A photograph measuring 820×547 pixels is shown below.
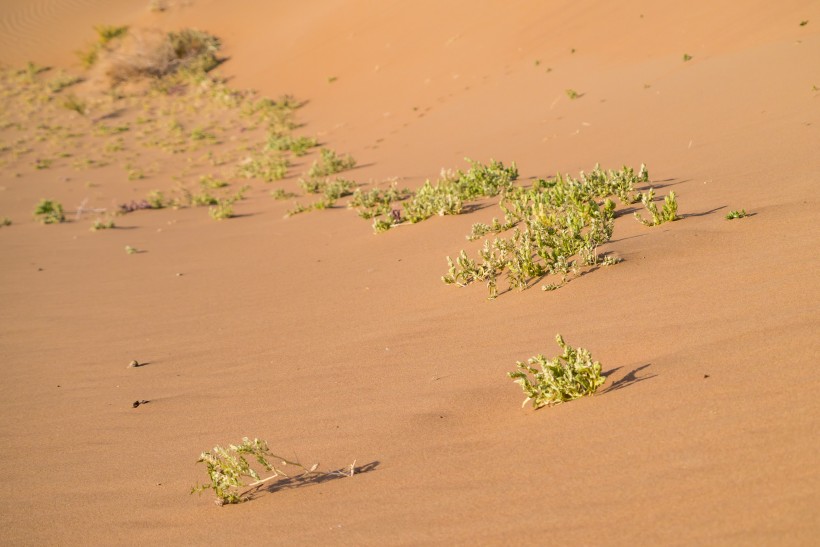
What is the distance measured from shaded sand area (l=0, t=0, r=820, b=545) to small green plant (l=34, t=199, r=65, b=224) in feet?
1.23

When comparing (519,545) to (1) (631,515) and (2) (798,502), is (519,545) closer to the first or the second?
(1) (631,515)

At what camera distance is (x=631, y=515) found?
2.33m

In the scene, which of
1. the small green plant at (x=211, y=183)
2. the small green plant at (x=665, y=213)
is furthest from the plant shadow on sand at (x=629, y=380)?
the small green plant at (x=211, y=183)

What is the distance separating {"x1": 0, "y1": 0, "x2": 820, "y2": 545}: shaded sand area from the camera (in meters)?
2.61

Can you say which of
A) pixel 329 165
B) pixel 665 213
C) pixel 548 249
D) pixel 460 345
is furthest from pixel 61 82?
pixel 460 345

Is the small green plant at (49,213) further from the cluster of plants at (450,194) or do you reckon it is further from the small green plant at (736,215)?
the small green plant at (736,215)

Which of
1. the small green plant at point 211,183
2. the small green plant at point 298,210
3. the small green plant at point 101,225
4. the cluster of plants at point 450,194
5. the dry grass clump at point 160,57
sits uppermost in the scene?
the dry grass clump at point 160,57

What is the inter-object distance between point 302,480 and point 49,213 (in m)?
11.6

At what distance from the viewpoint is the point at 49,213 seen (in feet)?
43.0

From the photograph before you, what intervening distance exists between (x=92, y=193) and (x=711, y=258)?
14.1m

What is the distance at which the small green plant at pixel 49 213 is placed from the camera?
12.8 m

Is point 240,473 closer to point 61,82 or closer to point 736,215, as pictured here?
point 736,215

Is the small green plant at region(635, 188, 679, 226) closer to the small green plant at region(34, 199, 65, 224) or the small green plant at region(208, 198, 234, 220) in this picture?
the small green plant at region(208, 198, 234, 220)

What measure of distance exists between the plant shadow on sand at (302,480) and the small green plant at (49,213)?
11.1 m
